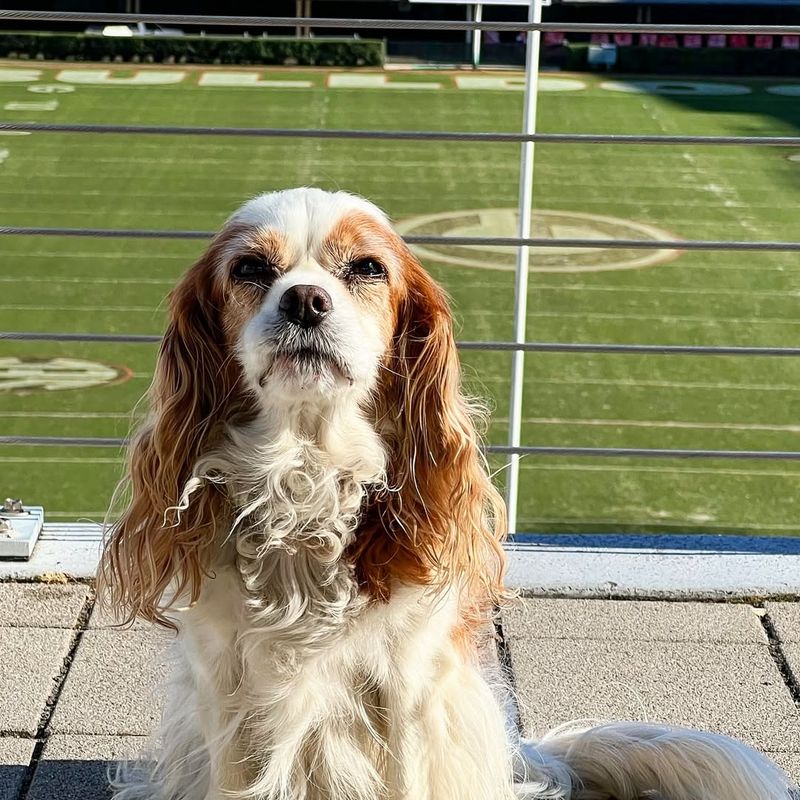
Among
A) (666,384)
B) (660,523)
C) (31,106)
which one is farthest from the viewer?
(31,106)

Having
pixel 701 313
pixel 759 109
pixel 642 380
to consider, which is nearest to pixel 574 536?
pixel 642 380

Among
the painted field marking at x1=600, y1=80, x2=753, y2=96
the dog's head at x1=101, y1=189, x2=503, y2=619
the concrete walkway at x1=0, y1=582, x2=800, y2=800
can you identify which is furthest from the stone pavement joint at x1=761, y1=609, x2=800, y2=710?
the painted field marking at x1=600, y1=80, x2=753, y2=96

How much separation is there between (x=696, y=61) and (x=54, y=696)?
2379 cm

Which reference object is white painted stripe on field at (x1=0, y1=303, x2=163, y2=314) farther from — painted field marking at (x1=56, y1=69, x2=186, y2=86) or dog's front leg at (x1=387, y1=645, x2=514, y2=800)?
painted field marking at (x1=56, y1=69, x2=186, y2=86)

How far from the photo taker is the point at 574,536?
3.41 metres

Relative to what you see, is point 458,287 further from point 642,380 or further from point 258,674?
point 258,674

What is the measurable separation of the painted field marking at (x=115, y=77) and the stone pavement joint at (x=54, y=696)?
19.5 metres

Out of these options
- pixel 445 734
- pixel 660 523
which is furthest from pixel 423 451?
pixel 660 523

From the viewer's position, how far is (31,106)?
1877 cm

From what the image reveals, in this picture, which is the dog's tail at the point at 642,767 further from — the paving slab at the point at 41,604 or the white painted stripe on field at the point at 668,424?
the white painted stripe on field at the point at 668,424

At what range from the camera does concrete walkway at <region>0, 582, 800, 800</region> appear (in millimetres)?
2529

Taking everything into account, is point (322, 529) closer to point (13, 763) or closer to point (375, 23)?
point (13, 763)

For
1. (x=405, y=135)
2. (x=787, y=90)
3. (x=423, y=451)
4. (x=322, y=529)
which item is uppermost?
(x=405, y=135)

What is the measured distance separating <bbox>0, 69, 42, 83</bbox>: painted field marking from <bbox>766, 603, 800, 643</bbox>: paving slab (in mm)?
20085
